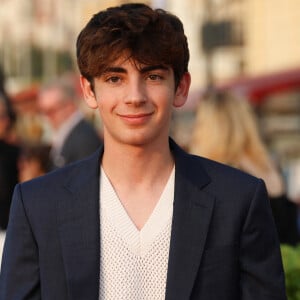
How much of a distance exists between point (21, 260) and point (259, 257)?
674 mm

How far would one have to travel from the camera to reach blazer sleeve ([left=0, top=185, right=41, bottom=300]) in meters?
3.08

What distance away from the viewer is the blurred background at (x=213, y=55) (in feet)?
63.2

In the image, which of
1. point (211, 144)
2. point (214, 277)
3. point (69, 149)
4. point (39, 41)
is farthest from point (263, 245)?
point (39, 41)

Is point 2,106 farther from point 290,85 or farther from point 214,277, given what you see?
point 290,85

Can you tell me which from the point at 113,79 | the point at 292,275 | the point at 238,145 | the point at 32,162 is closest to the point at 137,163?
the point at 113,79

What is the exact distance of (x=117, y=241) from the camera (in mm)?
3080

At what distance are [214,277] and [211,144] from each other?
3.17 meters

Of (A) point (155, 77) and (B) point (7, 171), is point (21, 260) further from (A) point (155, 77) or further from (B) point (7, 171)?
(B) point (7, 171)

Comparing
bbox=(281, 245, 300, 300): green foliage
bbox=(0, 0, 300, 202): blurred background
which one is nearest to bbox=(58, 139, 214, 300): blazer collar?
bbox=(281, 245, 300, 300): green foliage

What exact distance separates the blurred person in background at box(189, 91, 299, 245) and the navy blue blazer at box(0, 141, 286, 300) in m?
2.69

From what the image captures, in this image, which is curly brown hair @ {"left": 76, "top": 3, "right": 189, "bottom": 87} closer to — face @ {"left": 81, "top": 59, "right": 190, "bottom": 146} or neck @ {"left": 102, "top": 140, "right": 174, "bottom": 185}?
face @ {"left": 81, "top": 59, "right": 190, "bottom": 146}

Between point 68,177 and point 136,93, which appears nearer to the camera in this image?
point 136,93

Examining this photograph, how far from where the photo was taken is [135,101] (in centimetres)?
301

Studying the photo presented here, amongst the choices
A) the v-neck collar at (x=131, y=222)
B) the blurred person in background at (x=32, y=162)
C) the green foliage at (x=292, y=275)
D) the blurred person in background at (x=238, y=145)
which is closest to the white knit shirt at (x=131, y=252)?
the v-neck collar at (x=131, y=222)
